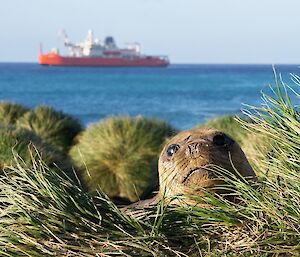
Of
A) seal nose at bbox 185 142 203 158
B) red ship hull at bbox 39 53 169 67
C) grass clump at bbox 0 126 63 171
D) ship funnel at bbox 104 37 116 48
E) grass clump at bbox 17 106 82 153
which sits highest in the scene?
seal nose at bbox 185 142 203 158

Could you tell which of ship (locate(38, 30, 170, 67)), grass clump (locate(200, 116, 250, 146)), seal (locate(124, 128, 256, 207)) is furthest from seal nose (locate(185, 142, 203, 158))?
ship (locate(38, 30, 170, 67))

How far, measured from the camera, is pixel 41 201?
7.22 feet

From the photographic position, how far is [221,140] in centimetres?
281

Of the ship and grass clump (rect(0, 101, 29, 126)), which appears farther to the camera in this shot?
the ship

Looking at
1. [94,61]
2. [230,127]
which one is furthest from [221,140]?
[94,61]

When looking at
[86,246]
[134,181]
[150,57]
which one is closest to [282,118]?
[86,246]

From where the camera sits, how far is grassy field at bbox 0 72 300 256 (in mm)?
1915

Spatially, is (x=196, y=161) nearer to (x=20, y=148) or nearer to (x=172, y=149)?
(x=172, y=149)

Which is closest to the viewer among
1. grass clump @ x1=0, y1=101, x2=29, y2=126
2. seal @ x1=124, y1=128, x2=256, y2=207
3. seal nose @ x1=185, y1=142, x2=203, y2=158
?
seal @ x1=124, y1=128, x2=256, y2=207

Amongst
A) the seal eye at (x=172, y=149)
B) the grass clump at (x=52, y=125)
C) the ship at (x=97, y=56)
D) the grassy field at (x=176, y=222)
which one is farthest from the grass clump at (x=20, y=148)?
the ship at (x=97, y=56)

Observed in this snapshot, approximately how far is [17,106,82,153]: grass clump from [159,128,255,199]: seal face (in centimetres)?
862

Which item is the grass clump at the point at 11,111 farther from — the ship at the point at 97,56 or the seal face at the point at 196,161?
the ship at the point at 97,56

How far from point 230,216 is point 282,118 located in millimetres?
376

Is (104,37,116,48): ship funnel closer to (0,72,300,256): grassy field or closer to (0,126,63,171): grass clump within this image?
(0,126,63,171): grass clump
